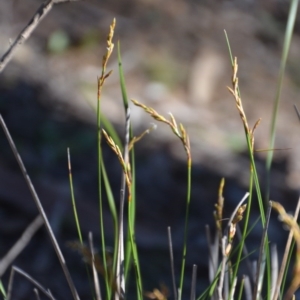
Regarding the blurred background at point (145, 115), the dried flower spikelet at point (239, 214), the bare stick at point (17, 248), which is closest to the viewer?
the dried flower spikelet at point (239, 214)

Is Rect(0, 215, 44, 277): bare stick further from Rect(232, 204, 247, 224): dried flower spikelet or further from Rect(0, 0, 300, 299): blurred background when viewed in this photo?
Rect(0, 0, 300, 299): blurred background

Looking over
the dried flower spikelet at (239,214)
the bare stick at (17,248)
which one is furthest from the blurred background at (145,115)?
the dried flower spikelet at (239,214)

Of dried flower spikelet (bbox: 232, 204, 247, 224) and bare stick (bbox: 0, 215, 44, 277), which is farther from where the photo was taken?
bare stick (bbox: 0, 215, 44, 277)

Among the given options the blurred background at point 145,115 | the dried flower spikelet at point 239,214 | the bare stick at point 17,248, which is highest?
the dried flower spikelet at point 239,214

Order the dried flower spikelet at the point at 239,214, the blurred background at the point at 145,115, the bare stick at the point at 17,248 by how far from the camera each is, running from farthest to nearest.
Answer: the blurred background at the point at 145,115
the bare stick at the point at 17,248
the dried flower spikelet at the point at 239,214

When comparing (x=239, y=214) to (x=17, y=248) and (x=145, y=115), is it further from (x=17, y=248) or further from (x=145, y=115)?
(x=145, y=115)

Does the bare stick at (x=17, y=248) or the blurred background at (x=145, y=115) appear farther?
the blurred background at (x=145, y=115)

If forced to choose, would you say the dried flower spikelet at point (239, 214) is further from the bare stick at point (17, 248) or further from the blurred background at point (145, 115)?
the blurred background at point (145, 115)

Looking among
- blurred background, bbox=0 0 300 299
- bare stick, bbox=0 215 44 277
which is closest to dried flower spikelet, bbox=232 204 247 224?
bare stick, bbox=0 215 44 277
